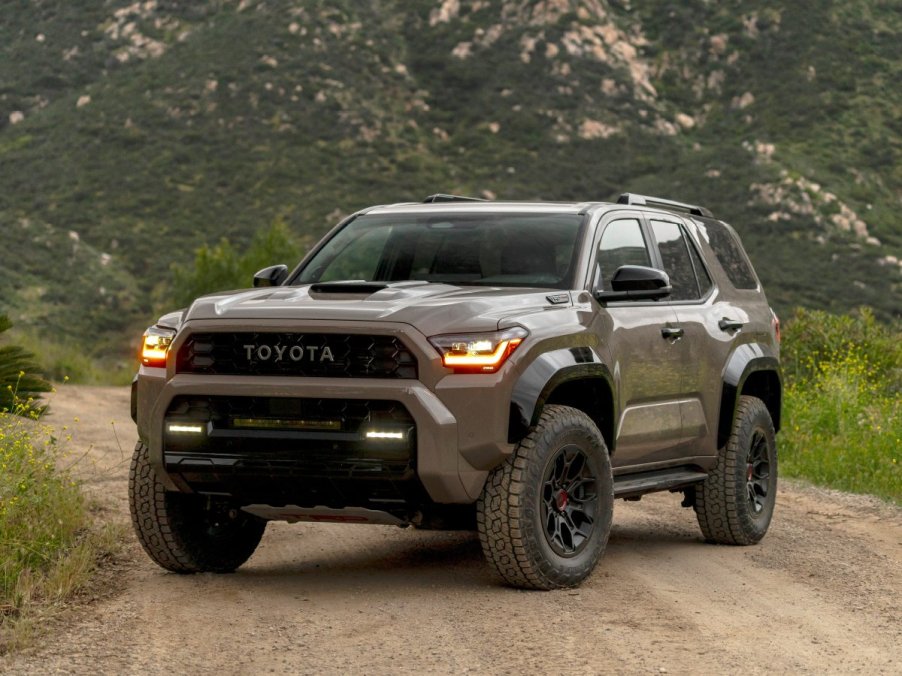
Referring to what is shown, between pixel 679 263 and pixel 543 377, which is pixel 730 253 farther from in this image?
pixel 543 377

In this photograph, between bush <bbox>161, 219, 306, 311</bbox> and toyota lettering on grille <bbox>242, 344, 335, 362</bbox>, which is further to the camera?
bush <bbox>161, 219, 306, 311</bbox>

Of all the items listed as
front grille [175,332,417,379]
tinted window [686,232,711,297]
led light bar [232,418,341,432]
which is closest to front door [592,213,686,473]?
tinted window [686,232,711,297]

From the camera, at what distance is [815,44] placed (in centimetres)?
5197

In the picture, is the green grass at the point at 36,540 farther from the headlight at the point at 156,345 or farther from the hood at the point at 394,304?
the hood at the point at 394,304

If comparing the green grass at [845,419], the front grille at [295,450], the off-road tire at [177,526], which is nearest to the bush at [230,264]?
the green grass at [845,419]

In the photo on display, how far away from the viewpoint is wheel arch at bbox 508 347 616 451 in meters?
7.35

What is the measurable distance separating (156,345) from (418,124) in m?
42.5

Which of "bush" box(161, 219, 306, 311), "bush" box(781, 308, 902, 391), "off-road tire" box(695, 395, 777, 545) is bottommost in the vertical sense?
"bush" box(161, 219, 306, 311)

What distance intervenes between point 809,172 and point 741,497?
123 ft

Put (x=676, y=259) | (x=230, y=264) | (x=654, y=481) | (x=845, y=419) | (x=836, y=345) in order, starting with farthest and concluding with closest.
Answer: (x=230, y=264) → (x=836, y=345) → (x=845, y=419) → (x=676, y=259) → (x=654, y=481)

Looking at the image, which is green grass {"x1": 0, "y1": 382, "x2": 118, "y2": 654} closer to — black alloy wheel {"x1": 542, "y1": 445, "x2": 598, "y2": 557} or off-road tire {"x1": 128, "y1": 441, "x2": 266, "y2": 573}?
off-road tire {"x1": 128, "y1": 441, "x2": 266, "y2": 573}

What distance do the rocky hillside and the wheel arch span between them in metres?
28.9

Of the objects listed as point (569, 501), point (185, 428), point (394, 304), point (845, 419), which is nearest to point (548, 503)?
point (569, 501)

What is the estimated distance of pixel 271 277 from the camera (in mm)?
8984
